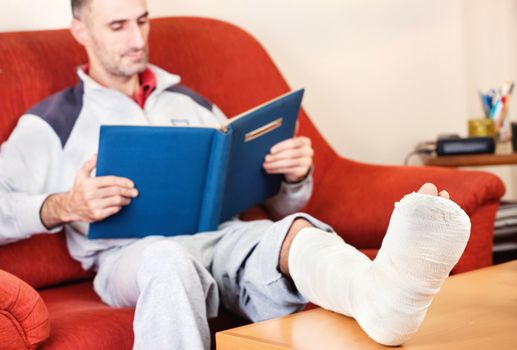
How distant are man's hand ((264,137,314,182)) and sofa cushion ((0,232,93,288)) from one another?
0.48 meters

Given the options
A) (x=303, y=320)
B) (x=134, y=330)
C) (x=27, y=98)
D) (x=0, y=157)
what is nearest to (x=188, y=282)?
(x=134, y=330)

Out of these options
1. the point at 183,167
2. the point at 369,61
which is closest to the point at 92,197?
the point at 183,167

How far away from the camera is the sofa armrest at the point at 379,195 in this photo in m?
1.97

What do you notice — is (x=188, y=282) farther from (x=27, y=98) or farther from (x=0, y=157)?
(x=27, y=98)

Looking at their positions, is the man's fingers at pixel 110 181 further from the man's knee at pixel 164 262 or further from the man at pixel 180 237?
the man's knee at pixel 164 262

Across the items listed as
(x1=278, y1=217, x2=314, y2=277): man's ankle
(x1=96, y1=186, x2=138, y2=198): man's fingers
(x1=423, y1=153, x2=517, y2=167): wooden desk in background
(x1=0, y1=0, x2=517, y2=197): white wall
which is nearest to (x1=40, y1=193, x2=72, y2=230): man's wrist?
(x1=96, y1=186, x2=138, y2=198): man's fingers

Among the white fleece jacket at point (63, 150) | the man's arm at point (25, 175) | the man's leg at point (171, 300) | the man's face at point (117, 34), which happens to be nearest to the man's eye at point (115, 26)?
the man's face at point (117, 34)

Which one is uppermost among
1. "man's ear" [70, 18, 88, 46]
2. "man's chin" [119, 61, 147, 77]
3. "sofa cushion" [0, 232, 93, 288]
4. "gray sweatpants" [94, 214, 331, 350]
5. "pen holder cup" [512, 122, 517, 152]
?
"man's ear" [70, 18, 88, 46]

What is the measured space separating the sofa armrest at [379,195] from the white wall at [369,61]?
0.61 m

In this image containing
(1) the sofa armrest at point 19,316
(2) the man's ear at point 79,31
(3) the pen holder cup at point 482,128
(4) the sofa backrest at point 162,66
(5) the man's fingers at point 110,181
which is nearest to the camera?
(1) the sofa armrest at point 19,316

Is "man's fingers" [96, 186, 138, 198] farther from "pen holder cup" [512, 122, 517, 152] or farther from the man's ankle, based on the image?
"pen holder cup" [512, 122, 517, 152]

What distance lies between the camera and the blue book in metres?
1.71

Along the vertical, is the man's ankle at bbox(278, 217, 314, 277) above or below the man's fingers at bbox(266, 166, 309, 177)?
above

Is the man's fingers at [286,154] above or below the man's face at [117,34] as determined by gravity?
below
